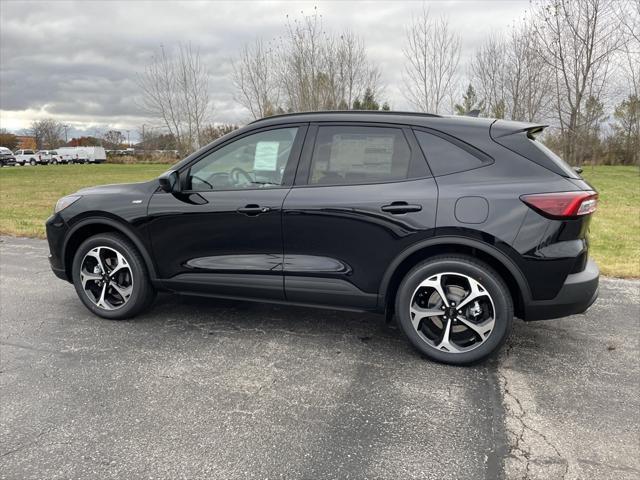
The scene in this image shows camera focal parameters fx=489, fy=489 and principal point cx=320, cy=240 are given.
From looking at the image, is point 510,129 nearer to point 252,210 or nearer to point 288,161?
point 288,161

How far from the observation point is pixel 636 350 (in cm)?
365

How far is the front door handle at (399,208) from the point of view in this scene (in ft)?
10.7

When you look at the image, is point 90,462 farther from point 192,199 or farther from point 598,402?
point 598,402

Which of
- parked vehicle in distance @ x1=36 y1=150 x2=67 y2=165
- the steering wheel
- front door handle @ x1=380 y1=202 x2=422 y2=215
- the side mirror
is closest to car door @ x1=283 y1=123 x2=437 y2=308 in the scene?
front door handle @ x1=380 y1=202 x2=422 y2=215

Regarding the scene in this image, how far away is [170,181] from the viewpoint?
12.5 ft

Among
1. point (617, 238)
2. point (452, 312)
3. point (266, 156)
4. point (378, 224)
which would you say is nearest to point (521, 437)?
point (452, 312)

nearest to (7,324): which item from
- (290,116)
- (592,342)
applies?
(290,116)

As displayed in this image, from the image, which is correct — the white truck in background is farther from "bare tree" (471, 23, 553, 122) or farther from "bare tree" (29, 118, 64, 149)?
"bare tree" (471, 23, 553, 122)

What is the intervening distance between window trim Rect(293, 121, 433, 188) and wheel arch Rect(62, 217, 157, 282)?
1.44 metres

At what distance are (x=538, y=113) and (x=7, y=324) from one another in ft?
73.6

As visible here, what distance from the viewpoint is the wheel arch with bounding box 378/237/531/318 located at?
3.17 meters

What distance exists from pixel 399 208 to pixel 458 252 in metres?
0.50

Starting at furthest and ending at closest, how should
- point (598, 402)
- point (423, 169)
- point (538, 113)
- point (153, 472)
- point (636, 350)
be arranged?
1. point (538, 113)
2. point (636, 350)
3. point (423, 169)
4. point (598, 402)
5. point (153, 472)

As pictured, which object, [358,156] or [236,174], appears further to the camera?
Result: [236,174]
